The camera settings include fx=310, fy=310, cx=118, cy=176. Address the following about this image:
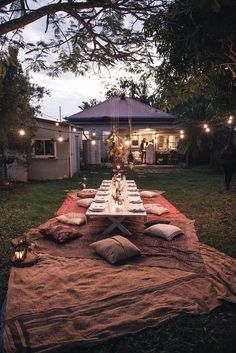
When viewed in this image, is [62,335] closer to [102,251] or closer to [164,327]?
[164,327]

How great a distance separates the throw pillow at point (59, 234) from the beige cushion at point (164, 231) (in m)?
1.44

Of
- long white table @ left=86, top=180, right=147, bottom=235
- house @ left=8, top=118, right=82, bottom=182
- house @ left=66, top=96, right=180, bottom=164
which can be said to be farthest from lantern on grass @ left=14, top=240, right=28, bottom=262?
house @ left=66, top=96, right=180, bottom=164

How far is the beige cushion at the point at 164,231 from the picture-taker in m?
5.95

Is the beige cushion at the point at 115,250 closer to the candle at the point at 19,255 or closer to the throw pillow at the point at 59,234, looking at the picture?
the throw pillow at the point at 59,234

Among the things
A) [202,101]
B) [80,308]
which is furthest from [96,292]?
[202,101]

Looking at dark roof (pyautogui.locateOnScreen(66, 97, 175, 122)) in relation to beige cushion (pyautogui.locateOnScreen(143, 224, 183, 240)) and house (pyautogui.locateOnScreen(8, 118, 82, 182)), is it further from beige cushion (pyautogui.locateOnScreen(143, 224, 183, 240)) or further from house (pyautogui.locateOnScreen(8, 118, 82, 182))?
→ beige cushion (pyautogui.locateOnScreen(143, 224, 183, 240))

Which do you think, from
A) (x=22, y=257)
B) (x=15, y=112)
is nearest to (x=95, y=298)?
(x=22, y=257)

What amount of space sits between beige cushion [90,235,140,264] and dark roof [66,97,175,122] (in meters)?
16.5

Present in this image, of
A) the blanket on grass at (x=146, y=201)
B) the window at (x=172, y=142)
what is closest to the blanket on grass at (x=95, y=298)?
the blanket on grass at (x=146, y=201)

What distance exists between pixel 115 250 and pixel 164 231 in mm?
1465

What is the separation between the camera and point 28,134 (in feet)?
41.4

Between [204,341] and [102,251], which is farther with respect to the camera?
[102,251]

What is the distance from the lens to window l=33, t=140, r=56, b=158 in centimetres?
1533

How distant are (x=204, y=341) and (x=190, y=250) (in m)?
2.30
